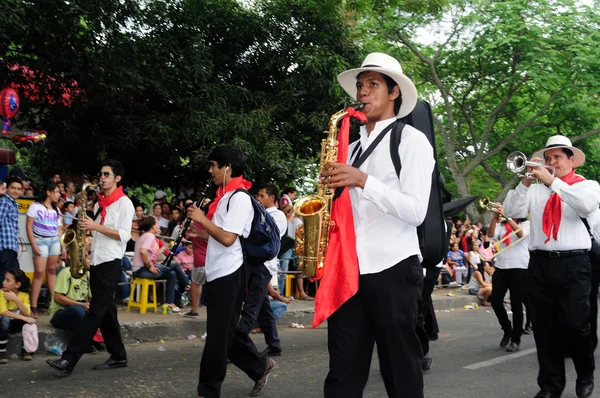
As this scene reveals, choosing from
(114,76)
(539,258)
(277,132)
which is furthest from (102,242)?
(277,132)

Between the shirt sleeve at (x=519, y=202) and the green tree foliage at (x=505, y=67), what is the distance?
1091 centimetres

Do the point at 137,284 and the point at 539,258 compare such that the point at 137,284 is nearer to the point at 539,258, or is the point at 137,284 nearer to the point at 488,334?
the point at 488,334

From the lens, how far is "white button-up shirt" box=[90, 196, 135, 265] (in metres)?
6.68

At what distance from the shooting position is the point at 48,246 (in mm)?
9633

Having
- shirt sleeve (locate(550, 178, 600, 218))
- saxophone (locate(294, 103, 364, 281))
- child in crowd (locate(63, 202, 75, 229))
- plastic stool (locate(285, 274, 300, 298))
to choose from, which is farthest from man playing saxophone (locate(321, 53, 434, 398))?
plastic stool (locate(285, 274, 300, 298))

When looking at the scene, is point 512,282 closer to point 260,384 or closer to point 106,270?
point 260,384

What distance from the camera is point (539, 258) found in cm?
605

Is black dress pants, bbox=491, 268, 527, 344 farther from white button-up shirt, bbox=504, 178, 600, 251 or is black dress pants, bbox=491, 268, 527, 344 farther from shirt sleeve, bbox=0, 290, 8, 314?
shirt sleeve, bbox=0, 290, 8, 314

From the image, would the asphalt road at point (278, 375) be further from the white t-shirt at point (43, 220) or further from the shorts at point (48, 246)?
the white t-shirt at point (43, 220)

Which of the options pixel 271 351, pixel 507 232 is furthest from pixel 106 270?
pixel 507 232

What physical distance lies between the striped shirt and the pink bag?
169 centimetres

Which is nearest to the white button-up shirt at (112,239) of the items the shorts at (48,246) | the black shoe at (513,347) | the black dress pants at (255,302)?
the black dress pants at (255,302)

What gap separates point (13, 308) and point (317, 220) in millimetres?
5038

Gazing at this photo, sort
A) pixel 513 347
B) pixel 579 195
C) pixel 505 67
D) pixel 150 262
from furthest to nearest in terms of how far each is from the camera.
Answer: pixel 505 67 → pixel 150 262 → pixel 513 347 → pixel 579 195
